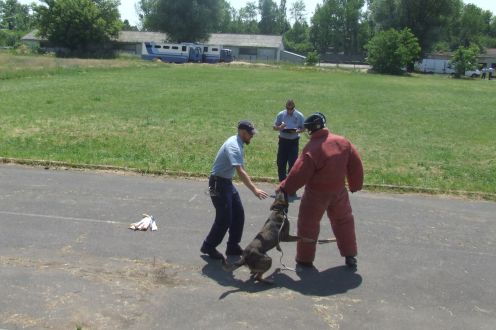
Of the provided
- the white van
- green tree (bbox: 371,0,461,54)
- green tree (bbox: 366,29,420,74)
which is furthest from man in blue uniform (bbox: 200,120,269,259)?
green tree (bbox: 371,0,461,54)

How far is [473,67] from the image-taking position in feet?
245

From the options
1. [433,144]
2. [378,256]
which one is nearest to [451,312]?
[378,256]

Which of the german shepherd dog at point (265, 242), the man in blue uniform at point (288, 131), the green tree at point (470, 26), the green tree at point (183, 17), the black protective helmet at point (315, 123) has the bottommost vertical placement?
the german shepherd dog at point (265, 242)

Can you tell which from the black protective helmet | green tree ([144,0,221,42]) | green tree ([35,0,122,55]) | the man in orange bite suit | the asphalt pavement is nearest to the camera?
the asphalt pavement

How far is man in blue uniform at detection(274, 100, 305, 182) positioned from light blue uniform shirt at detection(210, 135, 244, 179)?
405 cm

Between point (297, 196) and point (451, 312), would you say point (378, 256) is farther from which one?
point (297, 196)

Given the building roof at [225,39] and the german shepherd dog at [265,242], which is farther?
the building roof at [225,39]

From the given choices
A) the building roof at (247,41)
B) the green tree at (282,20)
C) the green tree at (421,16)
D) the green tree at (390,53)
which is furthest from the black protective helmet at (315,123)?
the green tree at (282,20)

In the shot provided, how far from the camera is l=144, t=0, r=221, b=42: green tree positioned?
91.2 m

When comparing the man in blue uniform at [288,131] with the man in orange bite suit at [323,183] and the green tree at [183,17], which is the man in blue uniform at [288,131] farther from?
the green tree at [183,17]

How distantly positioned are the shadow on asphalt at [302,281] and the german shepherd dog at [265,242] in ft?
0.44

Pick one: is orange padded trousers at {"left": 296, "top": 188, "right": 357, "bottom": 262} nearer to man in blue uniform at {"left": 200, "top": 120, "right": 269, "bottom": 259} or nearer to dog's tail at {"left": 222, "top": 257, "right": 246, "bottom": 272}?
man in blue uniform at {"left": 200, "top": 120, "right": 269, "bottom": 259}

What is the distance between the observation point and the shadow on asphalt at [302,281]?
6.46 meters

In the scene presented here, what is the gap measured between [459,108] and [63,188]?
23551 mm
